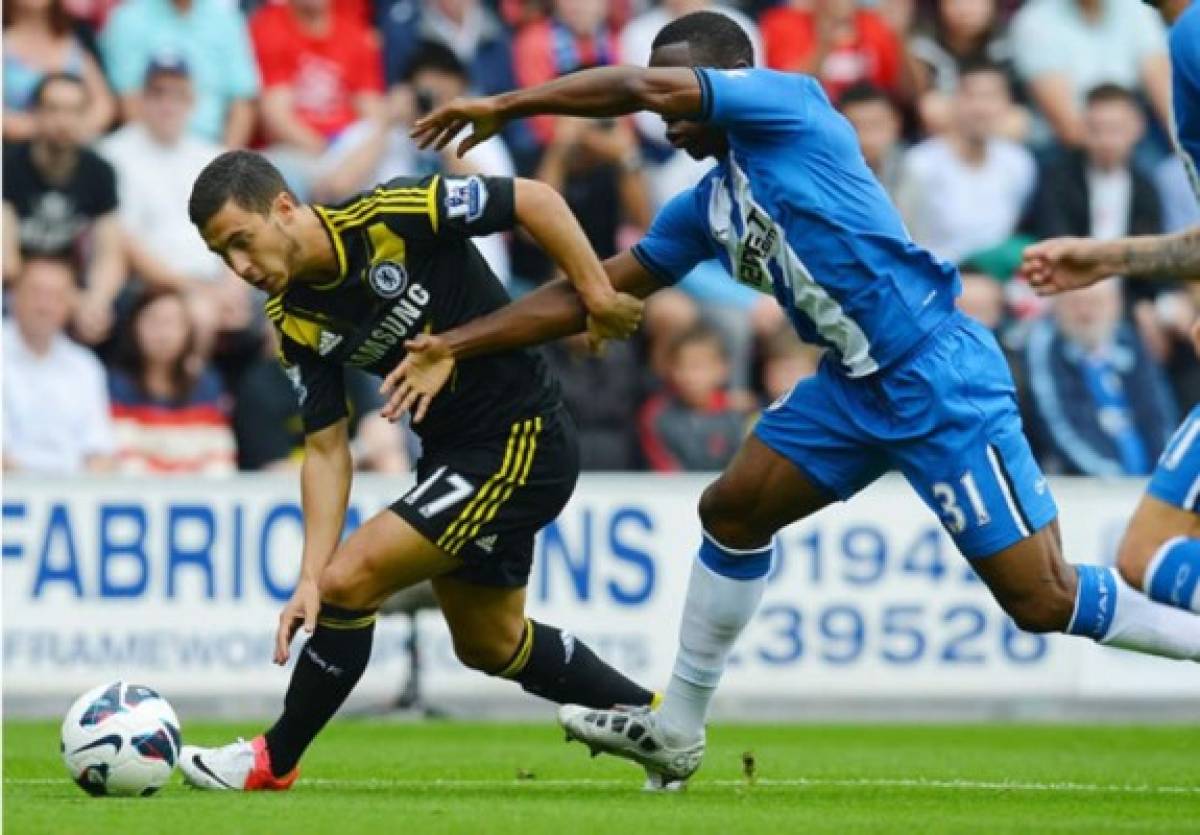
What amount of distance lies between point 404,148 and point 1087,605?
8822 millimetres

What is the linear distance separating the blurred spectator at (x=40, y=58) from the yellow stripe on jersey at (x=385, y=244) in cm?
783

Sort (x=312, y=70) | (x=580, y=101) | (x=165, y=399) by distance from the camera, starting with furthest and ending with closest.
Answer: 1. (x=312, y=70)
2. (x=165, y=399)
3. (x=580, y=101)

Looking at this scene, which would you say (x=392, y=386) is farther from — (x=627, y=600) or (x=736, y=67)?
(x=627, y=600)

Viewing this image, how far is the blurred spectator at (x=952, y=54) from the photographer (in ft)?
55.8

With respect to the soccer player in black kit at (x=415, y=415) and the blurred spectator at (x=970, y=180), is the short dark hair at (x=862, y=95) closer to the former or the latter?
the blurred spectator at (x=970, y=180)

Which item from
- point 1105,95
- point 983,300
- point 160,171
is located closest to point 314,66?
point 160,171

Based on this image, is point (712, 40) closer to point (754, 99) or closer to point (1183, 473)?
point (754, 99)

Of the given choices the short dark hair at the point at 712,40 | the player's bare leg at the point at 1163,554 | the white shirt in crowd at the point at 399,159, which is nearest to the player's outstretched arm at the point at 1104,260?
the player's bare leg at the point at 1163,554

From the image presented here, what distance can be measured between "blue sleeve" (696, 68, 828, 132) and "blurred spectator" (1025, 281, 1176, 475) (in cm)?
759

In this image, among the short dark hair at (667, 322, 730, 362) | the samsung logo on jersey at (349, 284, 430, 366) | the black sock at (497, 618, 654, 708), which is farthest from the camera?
the short dark hair at (667, 322, 730, 362)

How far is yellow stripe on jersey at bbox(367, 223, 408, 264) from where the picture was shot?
8.60 meters

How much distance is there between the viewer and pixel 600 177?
1608cm

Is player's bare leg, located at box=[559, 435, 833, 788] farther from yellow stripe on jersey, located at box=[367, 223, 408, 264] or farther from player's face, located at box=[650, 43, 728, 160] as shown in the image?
yellow stripe on jersey, located at box=[367, 223, 408, 264]

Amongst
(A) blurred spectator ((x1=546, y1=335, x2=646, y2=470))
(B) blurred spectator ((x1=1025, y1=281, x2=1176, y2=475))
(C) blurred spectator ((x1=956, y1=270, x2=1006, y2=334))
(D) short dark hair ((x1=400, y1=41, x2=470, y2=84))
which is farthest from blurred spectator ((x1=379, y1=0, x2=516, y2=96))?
(B) blurred spectator ((x1=1025, y1=281, x2=1176, y2=475))
